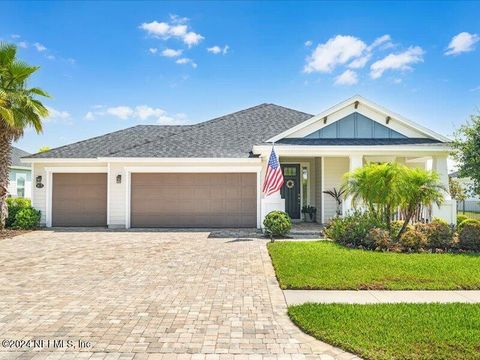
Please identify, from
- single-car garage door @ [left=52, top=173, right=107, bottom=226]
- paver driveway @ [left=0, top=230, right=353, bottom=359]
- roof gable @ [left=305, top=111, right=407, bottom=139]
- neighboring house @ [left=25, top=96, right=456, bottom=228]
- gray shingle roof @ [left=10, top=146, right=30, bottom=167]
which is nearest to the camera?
paver driveway @ [left=0, top=230, right=353, bottom=359]

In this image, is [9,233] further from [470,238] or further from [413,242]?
[470,238]

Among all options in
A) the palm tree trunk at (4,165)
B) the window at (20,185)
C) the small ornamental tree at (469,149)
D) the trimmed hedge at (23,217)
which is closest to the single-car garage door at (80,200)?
the trimmed hedge at (23,217)

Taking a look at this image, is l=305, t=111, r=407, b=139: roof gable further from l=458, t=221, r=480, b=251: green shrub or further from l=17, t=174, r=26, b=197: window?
l=17, t=174, r=26, b=197: window

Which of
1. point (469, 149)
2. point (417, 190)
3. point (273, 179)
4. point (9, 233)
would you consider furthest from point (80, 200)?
point (469, 149)

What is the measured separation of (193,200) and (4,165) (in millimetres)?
7794

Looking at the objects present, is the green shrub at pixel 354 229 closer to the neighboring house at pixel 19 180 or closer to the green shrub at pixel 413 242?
the green shrub at pixel 413 242

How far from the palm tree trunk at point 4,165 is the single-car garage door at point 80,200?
1.89 metres

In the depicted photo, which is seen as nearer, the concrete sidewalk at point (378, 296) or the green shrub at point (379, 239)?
the concrete sidewalk at point (378, 296)

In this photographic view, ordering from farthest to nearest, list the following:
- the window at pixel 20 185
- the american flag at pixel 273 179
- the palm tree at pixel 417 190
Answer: the window at pixel 20 185, the american flag at pixel 273 179, the palm tree at pixel 417 190

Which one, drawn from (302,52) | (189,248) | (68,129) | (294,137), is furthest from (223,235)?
(68,129)

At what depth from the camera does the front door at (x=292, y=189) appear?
16.9 metres

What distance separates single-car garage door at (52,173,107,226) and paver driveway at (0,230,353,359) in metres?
5.33

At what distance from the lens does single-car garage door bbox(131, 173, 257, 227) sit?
1484cm

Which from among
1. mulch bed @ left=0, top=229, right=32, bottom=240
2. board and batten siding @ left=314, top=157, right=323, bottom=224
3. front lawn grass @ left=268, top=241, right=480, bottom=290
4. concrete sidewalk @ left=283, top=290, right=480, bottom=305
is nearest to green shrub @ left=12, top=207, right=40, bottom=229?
mulch bed @ left=0, top=229, right=32, bottom=240
